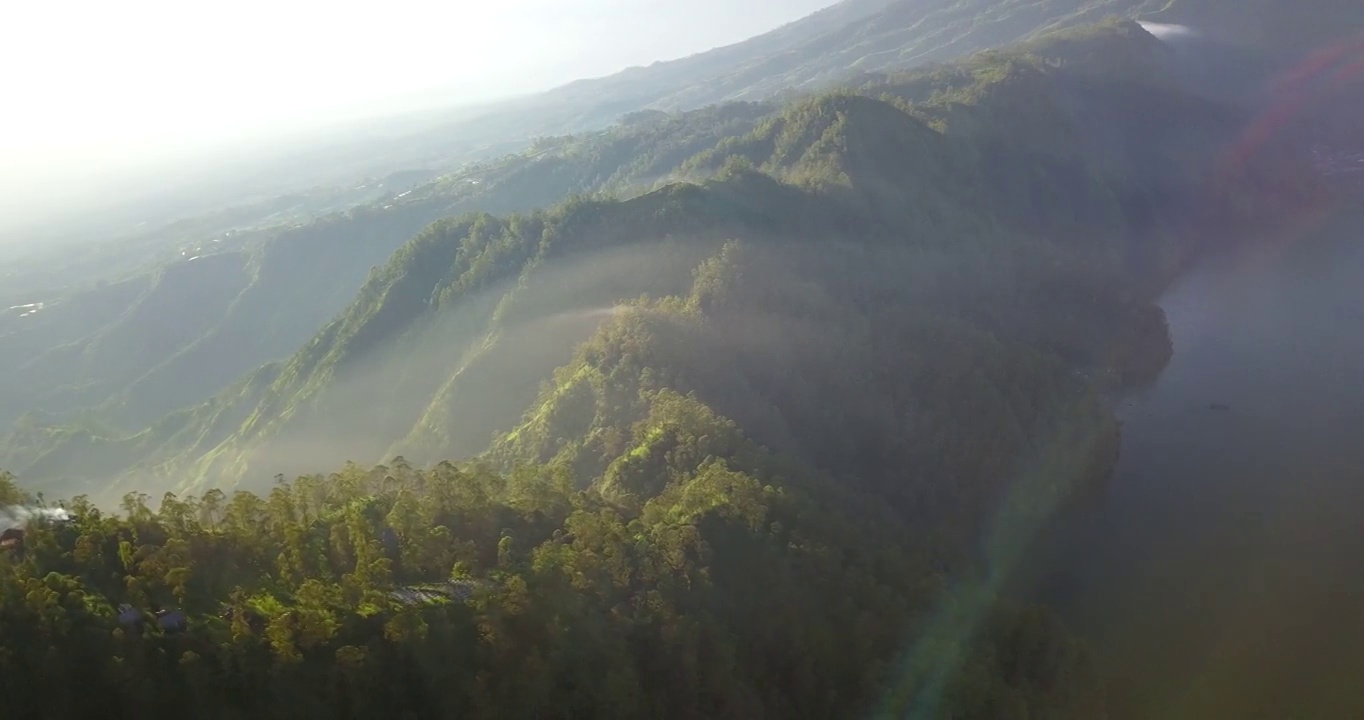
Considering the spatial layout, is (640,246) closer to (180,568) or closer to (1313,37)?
(180,568)

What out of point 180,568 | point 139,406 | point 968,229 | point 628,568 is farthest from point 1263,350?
point 139,406

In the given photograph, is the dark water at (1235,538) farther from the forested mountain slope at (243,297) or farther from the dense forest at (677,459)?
the forested mountain slope at (243,297)

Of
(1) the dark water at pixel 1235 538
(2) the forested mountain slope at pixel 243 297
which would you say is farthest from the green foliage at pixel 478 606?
(2) the forested mountain slope at pixel 243 297

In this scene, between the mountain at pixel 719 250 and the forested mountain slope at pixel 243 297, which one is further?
the forested mountain slope at pixel 243 297

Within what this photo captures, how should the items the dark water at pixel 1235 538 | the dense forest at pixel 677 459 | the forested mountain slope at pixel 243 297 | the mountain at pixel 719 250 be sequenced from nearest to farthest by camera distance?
the dense forest at pixel 677 459 → the dark water at pixel 1235 538 → the mountain at pixel 719 250 → the forested mountain slope at pixel 243 297

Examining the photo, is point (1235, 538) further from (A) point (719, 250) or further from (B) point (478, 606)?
(B) point (478, 606)

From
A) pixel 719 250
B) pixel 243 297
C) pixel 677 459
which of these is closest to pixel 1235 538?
pixel 677 459
